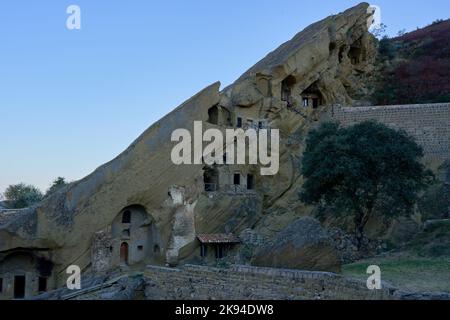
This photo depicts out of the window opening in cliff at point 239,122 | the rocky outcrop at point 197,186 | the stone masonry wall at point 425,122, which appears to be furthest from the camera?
→ the window opening in cliff at point 239,122

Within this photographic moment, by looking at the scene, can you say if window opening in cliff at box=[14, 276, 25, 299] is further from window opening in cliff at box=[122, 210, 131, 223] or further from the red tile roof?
the red tile roof

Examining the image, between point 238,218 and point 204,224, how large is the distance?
207 cm

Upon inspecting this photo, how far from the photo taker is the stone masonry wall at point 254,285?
12.9 metres

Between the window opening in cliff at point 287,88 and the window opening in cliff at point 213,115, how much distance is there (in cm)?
460

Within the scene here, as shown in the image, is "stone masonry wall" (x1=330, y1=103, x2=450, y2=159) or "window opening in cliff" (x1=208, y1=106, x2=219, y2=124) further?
"window opening in cliff" (x1=208, y1=106, x2=219, y2=124)

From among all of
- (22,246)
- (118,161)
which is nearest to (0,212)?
(22,246)

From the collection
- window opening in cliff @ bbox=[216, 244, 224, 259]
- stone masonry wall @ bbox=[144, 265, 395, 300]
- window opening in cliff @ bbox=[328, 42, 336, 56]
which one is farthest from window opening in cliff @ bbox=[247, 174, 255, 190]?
stone masonry wall @ bbox=[144, 265, 395, 300]

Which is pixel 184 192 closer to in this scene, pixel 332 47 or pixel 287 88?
pixel 287 88

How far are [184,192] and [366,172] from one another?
38.5 feet

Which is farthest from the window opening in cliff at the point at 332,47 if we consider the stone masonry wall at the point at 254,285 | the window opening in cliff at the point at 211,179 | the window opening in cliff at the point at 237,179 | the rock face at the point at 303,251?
the rock face at the point at 303,251

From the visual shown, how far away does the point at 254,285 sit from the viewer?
14727mm

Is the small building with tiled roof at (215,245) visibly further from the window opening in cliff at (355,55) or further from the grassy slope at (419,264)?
the window opening in cliff at (355,55)

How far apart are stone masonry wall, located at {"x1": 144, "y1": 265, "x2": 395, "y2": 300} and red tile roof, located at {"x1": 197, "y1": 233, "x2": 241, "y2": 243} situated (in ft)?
37.7

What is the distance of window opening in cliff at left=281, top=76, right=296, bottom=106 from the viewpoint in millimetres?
37000
